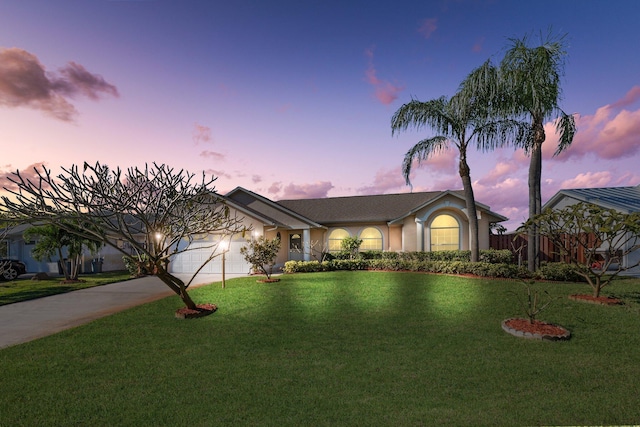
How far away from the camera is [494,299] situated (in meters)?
10.5

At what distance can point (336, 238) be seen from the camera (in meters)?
23.9

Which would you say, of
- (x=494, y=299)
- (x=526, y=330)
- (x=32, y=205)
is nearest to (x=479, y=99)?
(x=494, y=299)

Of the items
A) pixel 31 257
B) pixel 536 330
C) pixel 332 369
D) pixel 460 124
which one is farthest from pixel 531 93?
pixel 31 257

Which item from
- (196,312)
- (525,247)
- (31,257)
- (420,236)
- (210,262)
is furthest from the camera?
(31,257)

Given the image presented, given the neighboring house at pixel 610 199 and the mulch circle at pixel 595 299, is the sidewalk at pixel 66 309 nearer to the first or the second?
the mulch circle at pixel 595 299

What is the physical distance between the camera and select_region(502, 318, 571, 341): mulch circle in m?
6.76

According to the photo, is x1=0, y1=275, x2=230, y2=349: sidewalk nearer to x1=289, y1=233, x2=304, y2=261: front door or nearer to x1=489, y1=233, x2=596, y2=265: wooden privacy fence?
x1=289, y1=233, x2=304, y2=261: front door

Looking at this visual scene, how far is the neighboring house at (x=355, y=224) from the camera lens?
20.1 meters

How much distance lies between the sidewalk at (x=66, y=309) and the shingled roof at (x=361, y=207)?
41.1 ft

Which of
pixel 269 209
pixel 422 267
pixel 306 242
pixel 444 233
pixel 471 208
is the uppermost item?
pixel 269 209

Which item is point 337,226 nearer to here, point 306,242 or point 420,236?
point 306,242

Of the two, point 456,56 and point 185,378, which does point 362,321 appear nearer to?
point 185,378

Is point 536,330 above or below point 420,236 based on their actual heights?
below

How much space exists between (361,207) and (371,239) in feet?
9.36
